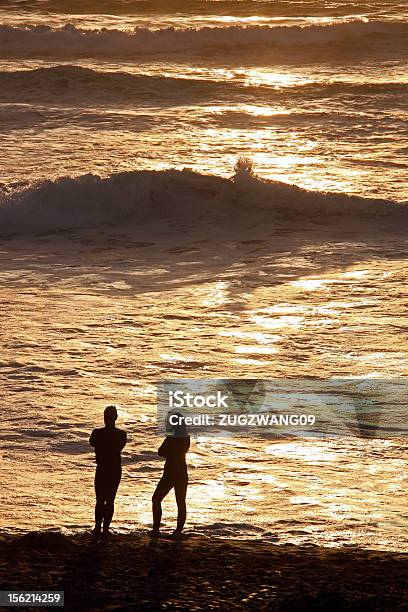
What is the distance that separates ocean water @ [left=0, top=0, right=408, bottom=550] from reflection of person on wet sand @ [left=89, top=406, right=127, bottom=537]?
0.57 meters

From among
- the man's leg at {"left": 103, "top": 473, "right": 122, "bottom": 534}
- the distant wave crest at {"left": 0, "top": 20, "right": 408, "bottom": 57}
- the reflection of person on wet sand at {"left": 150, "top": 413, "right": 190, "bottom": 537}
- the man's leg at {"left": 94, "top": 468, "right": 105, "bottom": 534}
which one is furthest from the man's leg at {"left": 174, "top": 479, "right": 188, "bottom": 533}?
the distant wave crest at {"left": 0, "top": 20, "right": 408, "bottom": 57}

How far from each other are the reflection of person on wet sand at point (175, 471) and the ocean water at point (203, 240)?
1.35 ft

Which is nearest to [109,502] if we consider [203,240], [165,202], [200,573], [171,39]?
A: [200,573]

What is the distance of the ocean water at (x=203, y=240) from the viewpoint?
1217 cm

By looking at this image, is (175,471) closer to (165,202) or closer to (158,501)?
(158,501)

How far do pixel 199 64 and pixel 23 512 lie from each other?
1174 inches

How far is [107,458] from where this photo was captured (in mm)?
10281

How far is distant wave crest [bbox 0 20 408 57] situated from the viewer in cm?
4097

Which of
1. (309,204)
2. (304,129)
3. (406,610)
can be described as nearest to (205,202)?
(309,204)

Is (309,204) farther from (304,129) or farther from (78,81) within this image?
(78,81)

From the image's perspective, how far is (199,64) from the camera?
39.6 meters
